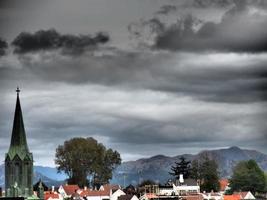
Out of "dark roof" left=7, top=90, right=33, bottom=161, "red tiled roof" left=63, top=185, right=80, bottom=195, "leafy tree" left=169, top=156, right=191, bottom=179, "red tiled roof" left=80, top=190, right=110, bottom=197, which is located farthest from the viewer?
"leafy tree" left=169, top=156, right=191, bottom=179

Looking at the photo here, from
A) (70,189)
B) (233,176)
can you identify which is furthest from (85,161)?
(233,176)

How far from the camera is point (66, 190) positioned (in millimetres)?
119438

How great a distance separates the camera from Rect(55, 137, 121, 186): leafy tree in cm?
12656

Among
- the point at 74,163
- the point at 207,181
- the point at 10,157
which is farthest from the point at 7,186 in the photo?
the point at 207,181

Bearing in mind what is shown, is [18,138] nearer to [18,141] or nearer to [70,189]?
[18,141]

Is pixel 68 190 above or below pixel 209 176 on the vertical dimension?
below

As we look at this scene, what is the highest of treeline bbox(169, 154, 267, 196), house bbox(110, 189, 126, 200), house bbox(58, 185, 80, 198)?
treeline bbox(169, 154, 267, 196)

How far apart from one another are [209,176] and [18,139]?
46.5 meters

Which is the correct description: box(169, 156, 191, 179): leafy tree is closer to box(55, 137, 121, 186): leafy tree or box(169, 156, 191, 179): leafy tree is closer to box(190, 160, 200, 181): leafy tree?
box(190, 160, 200, 181): leafy tree

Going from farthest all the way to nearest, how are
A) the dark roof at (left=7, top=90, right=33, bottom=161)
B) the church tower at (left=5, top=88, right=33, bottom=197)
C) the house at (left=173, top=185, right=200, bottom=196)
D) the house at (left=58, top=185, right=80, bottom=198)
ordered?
the house at (left=58, top=185, right=80, bottom=198), the house at (left=173, top=185, right=200, bottom=196), the dark roof at (left=7, top=90, right=33, bottom=161), the church tower at (left=5, top=88, right=33, bottom=197)

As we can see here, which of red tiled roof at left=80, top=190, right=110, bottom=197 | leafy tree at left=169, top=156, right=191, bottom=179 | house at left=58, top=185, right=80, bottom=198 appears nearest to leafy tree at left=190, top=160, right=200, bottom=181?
leafy tree at left=169, top=156, right=191, bottom=179

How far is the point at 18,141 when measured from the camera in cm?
9119

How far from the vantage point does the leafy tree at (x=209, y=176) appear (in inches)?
5125

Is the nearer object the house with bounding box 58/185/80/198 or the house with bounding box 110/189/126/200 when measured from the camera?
the house with bounding box 110/189/126/200
